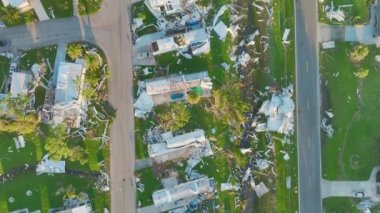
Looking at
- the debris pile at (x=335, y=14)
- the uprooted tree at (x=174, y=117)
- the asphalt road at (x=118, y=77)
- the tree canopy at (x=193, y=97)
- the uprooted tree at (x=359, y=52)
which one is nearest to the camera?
the tree canopy at (x=193, y=97)

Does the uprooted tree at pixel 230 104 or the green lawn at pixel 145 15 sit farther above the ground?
the green lawn at pixel 145 15

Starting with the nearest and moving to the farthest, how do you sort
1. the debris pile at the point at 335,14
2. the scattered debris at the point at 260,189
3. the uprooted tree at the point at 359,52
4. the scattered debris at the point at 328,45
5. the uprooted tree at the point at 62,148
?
1. the uprooted tree at the point at 62,148
2. the uprooted tree at the point at 359,52
3. the scattered debris at the point at 260,189
4. the debris pile at the point at 335,14
5. the scattered debris at the point at 328,45

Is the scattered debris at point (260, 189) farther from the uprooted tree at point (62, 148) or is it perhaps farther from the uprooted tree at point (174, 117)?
the uprooted tree at point (62, 148)

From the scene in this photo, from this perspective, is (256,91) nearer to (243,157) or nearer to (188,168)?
(243,157)

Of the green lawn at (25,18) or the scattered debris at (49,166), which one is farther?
the scattered debris at (49,166)

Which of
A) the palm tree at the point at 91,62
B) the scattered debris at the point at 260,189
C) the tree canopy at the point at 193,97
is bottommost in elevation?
the scattered debris at the point at 260,189

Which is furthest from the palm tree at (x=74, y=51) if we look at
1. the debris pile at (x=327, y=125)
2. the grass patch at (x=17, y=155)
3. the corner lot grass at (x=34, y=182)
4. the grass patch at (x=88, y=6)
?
the debris pile at (x=327, y=125)

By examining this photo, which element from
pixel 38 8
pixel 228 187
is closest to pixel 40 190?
pixel 38 8
